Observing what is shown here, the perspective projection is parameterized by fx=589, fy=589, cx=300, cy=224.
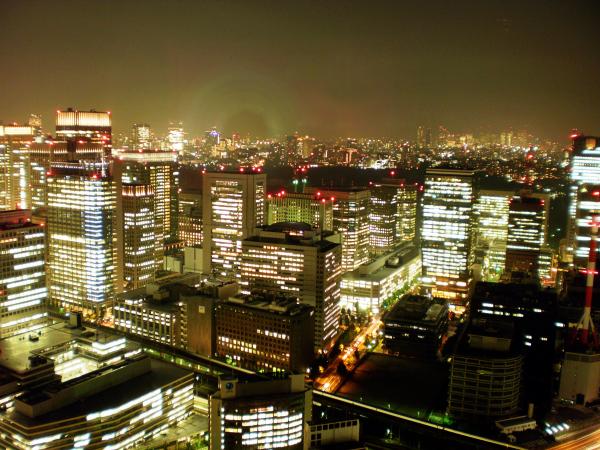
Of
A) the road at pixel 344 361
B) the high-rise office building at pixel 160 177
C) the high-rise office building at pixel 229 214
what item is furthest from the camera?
the high-rise office building at pixel 160 177

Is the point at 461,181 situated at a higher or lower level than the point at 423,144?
lower

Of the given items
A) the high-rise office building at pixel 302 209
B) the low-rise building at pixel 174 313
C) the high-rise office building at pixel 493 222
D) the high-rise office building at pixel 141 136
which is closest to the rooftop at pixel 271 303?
the low-rise building at pixel 174 313

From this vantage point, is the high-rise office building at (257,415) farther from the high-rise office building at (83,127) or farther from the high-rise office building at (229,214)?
the high-rise office building at (83,127)

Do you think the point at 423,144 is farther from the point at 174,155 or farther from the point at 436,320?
the point at 436,320

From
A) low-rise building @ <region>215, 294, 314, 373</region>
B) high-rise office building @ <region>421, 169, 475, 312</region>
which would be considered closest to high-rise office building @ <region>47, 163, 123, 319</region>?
low-rise building @ <region>215, 294, 314, 373</region>

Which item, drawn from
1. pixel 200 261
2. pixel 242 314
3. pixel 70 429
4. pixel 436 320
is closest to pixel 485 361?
pixel 436 320

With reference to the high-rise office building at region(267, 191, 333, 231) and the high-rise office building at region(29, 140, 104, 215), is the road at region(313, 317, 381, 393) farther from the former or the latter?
the high-rise office building at region(29, 140, 104, 215)
